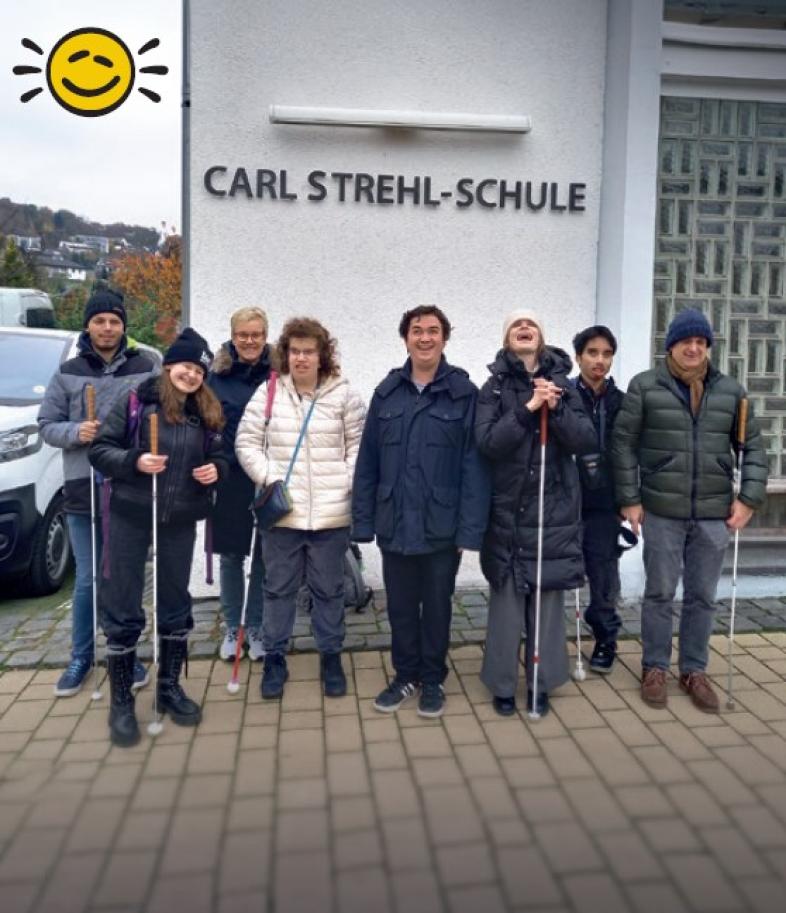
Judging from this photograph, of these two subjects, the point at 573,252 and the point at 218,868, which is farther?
the point at 573,252


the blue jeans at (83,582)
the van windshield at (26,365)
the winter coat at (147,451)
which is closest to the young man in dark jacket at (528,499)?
the winter coat at (147,451)

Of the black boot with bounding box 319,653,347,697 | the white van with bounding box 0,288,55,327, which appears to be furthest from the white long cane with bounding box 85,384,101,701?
the white van with bounding box 0,288,55,327

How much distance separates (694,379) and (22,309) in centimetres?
1007

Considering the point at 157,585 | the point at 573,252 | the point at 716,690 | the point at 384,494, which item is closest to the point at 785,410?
the point at 573,252

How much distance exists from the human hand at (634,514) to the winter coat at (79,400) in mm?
2495

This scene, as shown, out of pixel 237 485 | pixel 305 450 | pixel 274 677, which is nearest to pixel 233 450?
pixel 237 485

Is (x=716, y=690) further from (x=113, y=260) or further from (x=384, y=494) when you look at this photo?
(x=113, y=260)

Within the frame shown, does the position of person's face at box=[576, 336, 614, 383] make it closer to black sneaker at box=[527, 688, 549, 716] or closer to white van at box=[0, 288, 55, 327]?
black sneaker at box=[527, 688, 549, 716]

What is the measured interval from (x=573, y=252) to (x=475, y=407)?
2.32 meters

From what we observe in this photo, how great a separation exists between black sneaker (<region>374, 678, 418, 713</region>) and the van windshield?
11.7 feet

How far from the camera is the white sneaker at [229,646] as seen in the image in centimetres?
471

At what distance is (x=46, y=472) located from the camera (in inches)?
234

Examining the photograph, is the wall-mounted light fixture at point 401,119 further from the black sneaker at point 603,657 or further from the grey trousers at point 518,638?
the black sneaker at point 603,657

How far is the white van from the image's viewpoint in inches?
449
